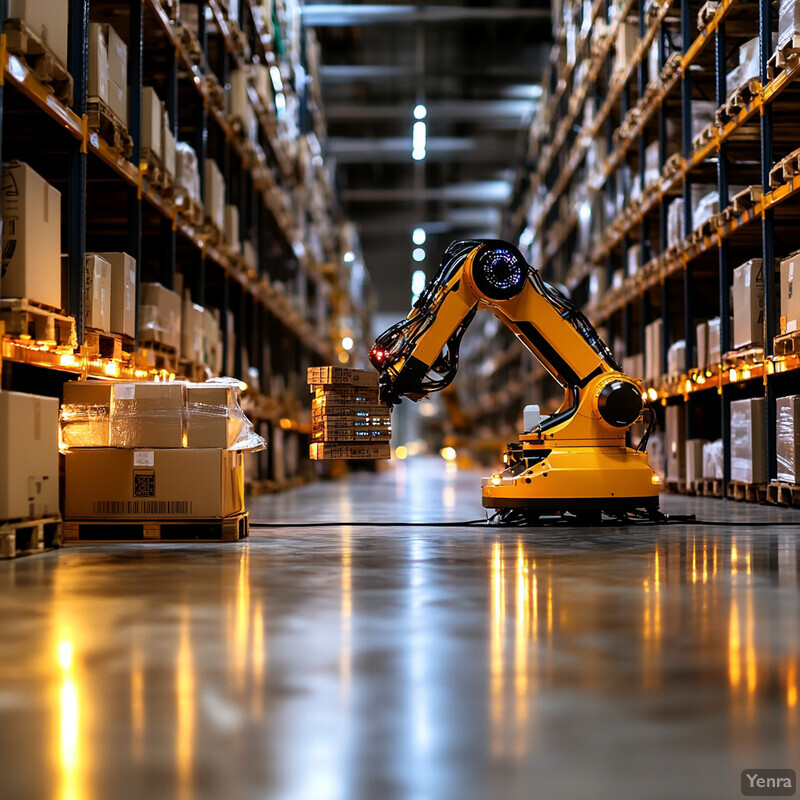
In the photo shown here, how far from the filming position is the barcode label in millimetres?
5559

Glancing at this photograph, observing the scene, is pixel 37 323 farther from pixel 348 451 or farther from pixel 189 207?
pixel 189 207

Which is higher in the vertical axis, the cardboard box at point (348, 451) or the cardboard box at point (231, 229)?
the cardboard box at point (231, 229)

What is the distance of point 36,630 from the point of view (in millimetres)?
2797

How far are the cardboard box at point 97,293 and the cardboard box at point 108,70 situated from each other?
1.08 m

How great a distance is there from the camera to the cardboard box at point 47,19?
4887 millimetres

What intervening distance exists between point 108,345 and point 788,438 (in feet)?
17.7

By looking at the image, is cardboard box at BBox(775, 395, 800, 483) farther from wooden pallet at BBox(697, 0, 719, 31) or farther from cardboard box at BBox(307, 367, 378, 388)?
wooden pallet at BBox(697, 0, 719, 31)

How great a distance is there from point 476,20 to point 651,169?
8.47 meters

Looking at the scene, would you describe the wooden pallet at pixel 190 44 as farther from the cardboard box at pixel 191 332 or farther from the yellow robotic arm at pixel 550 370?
the yellow robotic arm at pixel 550 370

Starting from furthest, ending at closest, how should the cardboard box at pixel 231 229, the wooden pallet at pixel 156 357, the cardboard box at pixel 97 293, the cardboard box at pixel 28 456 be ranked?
the cardboard box at pixel 231 229, the wooden pallet at pixel 156 357, the cardboard box at pixel 97 293, the cardboard box at pixel 28 456

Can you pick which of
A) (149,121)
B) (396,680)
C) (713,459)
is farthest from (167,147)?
(396,680)

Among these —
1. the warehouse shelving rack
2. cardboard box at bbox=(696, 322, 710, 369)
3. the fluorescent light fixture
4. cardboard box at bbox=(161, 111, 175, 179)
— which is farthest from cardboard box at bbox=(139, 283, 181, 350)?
the fluorescent light fixture

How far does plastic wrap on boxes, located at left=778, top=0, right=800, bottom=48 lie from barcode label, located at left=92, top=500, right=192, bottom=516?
18.8 ft

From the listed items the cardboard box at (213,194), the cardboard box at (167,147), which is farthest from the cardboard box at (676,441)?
the cardboard box at (167,147)
